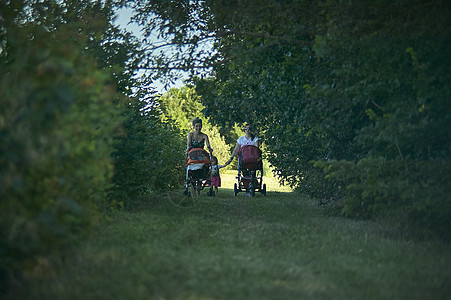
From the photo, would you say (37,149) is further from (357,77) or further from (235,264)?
(357,77)

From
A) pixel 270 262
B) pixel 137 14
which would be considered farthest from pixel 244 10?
pixel 270 262

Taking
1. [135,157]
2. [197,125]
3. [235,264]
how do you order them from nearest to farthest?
[235,264] < [135,157] < [197,125]

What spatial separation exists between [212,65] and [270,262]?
22.0 ft

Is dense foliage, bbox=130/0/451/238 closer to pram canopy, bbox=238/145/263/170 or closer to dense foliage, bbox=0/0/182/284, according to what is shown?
pram canopy, bbox=238/145/263/170

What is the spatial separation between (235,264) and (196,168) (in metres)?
9.26

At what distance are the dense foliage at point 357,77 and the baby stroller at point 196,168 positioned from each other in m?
1.76

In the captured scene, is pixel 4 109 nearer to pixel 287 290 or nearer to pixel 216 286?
pixel 216 286

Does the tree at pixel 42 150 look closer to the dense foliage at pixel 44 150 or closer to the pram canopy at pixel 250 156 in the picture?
the dense foliage at pixel 44 150

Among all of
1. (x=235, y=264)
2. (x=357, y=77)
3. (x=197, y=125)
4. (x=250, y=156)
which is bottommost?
(x=235, y=264)

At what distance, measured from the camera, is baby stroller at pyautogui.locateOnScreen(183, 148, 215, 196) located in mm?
14234

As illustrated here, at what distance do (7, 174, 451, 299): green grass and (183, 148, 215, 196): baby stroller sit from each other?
552cm

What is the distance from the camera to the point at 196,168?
14727mm

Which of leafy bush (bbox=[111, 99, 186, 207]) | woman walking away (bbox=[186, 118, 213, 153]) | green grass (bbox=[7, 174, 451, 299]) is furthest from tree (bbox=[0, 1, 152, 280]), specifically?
woman walking away (bbox=[186, 118, 213, 153])

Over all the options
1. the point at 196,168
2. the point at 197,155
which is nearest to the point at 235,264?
the point at 197,155
